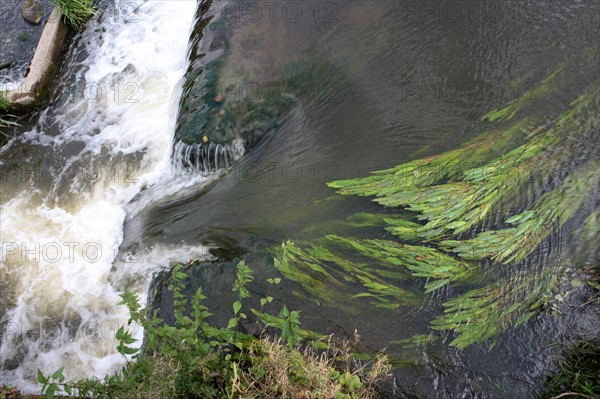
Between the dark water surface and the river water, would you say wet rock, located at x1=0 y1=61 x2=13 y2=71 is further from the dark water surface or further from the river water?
the dark water surface

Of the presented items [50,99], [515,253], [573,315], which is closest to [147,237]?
[50,99]

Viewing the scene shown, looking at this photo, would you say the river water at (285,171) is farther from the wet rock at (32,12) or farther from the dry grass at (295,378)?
the wet rock at (32,12)

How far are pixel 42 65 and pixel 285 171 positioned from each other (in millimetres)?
3497

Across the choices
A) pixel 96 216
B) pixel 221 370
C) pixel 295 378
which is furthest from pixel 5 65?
pixel 295 378

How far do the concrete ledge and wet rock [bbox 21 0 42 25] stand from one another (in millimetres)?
266

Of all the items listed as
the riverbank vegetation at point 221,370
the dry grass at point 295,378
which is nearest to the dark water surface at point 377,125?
the dry grass at point 295,378

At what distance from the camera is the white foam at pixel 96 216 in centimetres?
443

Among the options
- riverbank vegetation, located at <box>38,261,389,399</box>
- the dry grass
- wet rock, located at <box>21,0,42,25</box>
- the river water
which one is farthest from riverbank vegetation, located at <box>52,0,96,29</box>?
the dry grass

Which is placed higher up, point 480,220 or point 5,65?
point 5,65

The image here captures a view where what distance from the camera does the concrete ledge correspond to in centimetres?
567

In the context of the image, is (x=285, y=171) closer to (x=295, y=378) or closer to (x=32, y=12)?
(x=295, y=378)

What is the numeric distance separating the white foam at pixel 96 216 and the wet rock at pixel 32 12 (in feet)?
1.99

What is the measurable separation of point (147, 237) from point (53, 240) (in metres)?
1.12

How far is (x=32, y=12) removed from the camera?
6.27 metres
